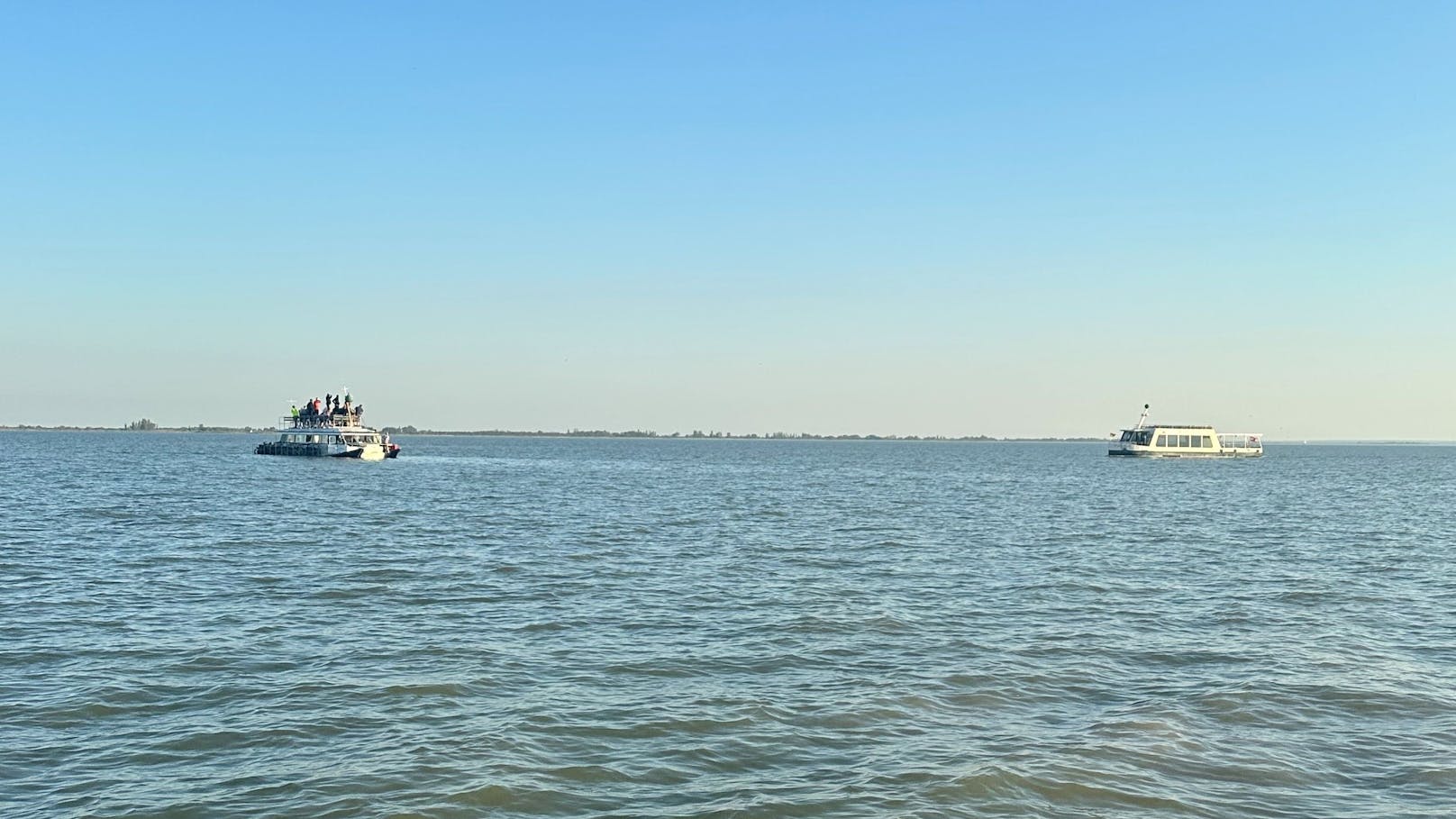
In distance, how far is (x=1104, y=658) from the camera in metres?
20.8

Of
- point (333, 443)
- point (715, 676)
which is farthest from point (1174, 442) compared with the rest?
point (715, 676)

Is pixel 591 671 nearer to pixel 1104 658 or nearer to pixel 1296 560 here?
pixel 1104 658

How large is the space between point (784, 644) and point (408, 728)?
844 centimetres

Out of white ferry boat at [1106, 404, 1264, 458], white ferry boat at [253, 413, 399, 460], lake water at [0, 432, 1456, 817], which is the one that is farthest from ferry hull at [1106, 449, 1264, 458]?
lake water at [0, 432, 1456, 817]

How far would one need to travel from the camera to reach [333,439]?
436 ft

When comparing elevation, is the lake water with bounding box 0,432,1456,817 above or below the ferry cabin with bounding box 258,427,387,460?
below

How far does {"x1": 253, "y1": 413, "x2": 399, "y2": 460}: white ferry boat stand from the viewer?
5074 inches

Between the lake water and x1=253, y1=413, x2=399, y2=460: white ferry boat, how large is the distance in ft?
283

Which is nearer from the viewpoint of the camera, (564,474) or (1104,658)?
(1104,658)

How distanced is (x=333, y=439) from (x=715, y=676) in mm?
123498

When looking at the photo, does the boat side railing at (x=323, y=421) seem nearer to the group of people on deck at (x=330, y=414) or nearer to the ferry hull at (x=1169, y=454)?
the group of people on deck at (x=330, y=414)

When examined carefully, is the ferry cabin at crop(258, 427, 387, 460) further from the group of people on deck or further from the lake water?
the lake water

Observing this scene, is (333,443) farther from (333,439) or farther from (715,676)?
(715,676)

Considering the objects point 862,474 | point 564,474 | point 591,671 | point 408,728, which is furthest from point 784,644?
point 862,474
